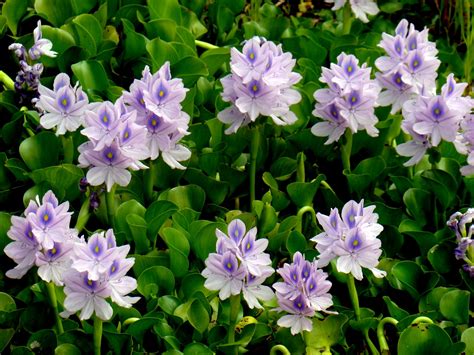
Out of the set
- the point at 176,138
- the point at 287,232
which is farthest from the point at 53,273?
the point at 287,232

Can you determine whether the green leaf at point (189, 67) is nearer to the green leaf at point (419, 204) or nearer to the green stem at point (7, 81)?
the green stem at point (7, 81)

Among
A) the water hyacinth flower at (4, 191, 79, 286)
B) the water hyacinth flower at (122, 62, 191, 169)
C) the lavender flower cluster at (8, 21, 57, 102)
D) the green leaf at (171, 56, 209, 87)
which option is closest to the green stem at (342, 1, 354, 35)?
the green leaf at (171, 56, 209, 87)

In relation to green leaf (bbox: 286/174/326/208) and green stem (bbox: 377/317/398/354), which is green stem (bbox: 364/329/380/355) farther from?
green leaf (bbox: 286/174/326/208)

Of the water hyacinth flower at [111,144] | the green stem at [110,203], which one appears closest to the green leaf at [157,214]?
the green stem at [110,203]

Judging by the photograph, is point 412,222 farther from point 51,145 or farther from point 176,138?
point 51,145

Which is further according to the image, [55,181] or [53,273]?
[55,181]

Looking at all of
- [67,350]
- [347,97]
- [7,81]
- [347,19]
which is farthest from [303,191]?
[347,19]

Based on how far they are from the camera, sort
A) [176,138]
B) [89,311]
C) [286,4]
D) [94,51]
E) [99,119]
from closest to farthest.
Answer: [89,311] < [99,119] < [176,138] < [94,51] < [286,4]
